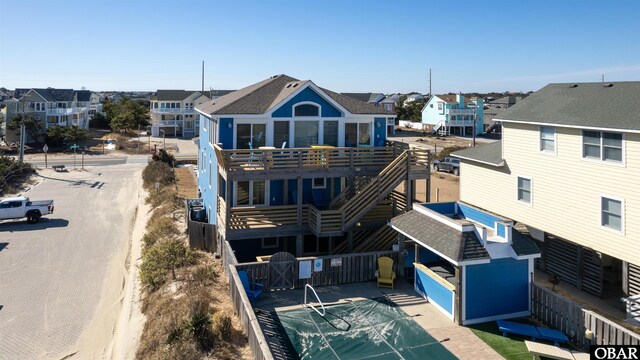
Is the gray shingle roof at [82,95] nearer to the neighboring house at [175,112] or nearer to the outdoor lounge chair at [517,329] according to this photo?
the neighboring house at [175,112]

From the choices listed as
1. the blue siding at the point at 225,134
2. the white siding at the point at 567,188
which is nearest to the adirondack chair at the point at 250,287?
the blue siding at the point at 225,134

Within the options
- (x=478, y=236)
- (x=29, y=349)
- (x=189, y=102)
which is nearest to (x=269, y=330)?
(x=478, y=236)

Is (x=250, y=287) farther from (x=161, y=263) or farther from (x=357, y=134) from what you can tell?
(x=357, y=134)

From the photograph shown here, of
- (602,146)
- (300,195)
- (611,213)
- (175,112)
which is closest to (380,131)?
(300,195)

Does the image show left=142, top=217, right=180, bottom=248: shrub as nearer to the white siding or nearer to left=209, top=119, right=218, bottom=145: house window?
left=209, top=119, right=218, bottom=145: house window

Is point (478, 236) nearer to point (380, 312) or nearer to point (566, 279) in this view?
point (380, 312)
